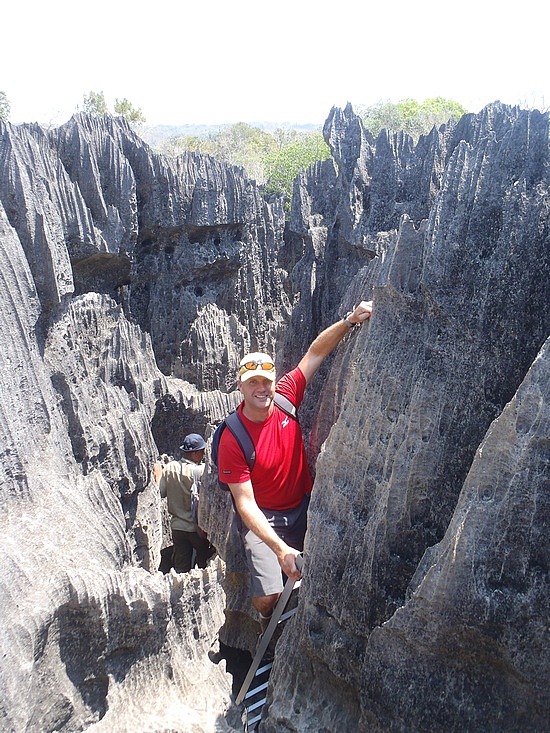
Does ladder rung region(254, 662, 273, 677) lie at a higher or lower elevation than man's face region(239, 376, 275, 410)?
lower

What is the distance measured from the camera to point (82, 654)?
2719 mm

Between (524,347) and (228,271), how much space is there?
6.98 meters

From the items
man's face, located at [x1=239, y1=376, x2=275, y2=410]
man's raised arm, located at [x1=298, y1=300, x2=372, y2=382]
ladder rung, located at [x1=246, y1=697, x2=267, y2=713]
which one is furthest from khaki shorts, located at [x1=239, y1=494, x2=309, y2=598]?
man's raised arm, located at [x1=298, y1=300, x2=372, y2=382]

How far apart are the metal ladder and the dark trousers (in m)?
1.66

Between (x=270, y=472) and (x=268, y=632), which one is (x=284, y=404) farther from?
(x=268, y=632)

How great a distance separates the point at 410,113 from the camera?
107 ft

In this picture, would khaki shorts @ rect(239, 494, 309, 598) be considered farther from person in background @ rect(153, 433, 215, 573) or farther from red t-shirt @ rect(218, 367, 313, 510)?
person in background @ rect(153, 433, 215, 573)

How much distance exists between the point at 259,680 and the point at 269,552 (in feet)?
2.22

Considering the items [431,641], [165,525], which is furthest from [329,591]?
[165,525]

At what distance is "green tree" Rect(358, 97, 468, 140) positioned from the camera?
92.6 feet

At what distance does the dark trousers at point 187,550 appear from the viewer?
15.5ft

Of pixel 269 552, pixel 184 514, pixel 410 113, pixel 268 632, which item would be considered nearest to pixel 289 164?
pixel 410 113

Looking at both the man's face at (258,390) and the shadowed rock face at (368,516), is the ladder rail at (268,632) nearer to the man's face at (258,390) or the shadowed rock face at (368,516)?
the shadowed rock face at (368,516)

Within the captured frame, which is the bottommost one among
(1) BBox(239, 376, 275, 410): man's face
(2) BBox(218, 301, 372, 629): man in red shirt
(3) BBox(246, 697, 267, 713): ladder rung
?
(3) BBox(246, 697, 267, 713): ladder rung
